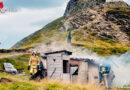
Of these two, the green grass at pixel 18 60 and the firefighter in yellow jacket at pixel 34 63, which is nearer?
the firefighter in yellow jacket at pixel 34 63

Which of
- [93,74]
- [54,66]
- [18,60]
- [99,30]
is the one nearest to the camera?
[54,66]

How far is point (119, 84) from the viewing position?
22156mm

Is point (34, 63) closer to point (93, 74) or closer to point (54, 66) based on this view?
point (54, 66)

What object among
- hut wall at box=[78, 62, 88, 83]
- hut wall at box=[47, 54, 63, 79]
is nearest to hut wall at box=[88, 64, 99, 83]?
hut wall at box=[78, 62, 88, 83]

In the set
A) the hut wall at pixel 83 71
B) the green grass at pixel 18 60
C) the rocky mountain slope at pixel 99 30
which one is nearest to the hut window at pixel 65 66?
the hut wall at pixel 83 71

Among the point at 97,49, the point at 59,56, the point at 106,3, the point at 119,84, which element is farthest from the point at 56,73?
the point at 106,3

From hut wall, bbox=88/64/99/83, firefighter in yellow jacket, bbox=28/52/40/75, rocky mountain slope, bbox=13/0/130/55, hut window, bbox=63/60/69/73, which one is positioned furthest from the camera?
rocky mountain slope, bbox=13/0/130/55

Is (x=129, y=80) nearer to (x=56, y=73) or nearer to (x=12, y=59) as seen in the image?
(x=56, y=73)

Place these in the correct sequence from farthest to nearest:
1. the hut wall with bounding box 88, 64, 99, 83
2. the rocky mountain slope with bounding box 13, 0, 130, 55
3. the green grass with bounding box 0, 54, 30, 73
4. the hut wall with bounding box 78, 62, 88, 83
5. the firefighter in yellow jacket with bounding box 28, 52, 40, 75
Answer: the rocky mountain slope with bounding box 13, 0, 130, 55 < the green grass with bounding box 0, 54, 30, 73 < the hut wall with bounding box 78, 62, 88, 83 < the hut wall with bounding box 88, 64, 99, 83 < the firefighter in yellow jacket with bounding box 28, 52, 40, 75

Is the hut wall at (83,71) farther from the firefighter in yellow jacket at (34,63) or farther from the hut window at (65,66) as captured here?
the firefighter in yellow jacket at (34,63)

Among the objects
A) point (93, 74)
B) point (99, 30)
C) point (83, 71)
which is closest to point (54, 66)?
point (83, 71)

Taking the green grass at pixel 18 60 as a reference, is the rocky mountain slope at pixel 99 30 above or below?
above

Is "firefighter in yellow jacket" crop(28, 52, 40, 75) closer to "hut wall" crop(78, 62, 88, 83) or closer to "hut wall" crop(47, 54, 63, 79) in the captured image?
"hut wall" crop(47, 54, 63, 79)

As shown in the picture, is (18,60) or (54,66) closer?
(54,66)
